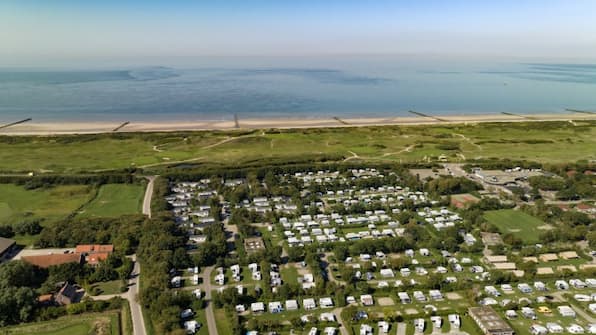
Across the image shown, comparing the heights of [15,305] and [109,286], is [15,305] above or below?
above

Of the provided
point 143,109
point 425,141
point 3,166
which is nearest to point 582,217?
point 425,141

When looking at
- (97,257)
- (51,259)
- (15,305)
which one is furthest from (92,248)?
(15,305)

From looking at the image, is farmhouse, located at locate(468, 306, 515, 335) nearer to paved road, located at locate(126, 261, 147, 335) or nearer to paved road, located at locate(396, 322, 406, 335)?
paved road, located at locate(396, 322, 406, 335)

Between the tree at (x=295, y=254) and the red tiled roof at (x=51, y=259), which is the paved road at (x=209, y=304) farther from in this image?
the red tiled roof at (x=51, y=259)

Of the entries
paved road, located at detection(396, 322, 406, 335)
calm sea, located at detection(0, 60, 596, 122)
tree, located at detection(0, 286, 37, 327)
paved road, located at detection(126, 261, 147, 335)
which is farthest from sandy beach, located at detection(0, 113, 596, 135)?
paved road, located at detection(396, 322, 406, 335)

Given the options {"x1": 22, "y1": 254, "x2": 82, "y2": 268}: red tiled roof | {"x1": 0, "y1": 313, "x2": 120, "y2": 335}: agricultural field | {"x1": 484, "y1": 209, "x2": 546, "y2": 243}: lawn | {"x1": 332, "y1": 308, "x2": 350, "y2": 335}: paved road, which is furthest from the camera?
{"x1": 484, "y1": 209, "x2": 546, "y2": 243}: lawn

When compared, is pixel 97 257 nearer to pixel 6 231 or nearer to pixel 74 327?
pixel 74 327

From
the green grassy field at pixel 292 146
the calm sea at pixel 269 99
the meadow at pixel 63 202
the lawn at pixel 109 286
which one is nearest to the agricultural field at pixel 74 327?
the lawn at pixel 109 286
